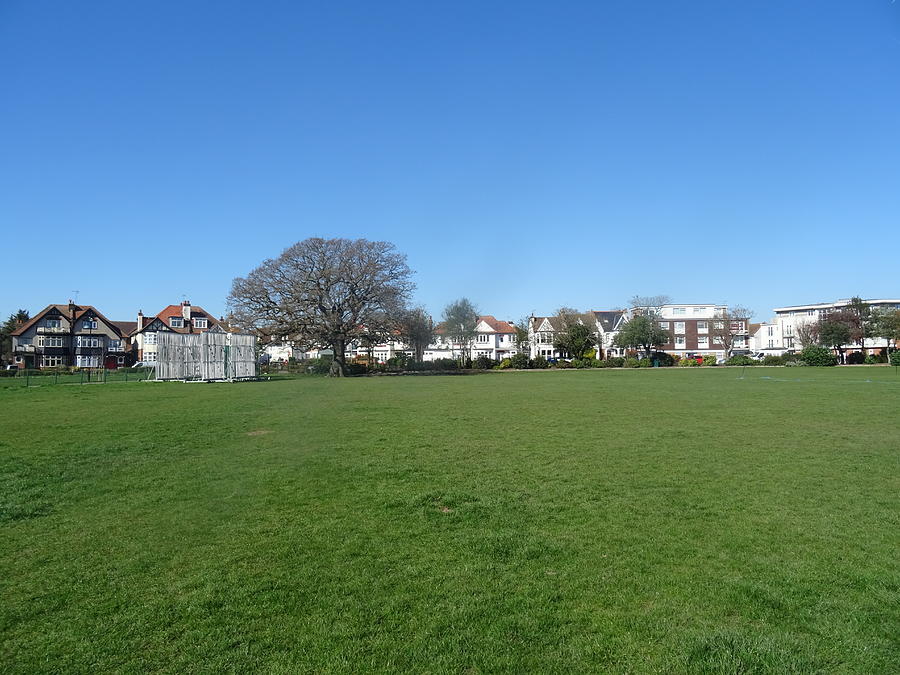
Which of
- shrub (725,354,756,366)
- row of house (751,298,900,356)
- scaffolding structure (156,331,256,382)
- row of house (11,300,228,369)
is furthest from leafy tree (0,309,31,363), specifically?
row of house (751,298,900,356)

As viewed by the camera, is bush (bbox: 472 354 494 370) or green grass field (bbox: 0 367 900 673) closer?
green grass field (bbox: 0 367 900 673)

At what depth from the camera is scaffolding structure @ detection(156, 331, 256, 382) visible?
46.2m

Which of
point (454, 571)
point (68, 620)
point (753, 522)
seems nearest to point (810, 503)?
point (753, 522)

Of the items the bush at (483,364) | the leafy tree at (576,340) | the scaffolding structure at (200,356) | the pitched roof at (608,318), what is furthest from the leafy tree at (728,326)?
the scaffolding structure at (200,356)

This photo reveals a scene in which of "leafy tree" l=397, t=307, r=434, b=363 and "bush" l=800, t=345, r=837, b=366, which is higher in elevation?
"leafy tree" l=397, t=307, r=434, b=363

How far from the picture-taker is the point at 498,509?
8.09 metres

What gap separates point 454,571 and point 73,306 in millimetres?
97131

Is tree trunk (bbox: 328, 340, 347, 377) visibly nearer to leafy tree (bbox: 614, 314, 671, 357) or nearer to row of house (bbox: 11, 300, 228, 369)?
row of house (bbox: 11, 300, 228, 369)

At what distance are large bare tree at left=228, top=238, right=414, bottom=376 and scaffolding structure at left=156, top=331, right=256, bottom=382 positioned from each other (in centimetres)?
917

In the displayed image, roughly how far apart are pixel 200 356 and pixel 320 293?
47.8 feet

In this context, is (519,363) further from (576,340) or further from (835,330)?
(835,330)

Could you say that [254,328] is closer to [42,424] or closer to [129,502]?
[42,424]

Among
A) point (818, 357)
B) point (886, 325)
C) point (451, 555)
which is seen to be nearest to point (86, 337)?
point (451, 555)

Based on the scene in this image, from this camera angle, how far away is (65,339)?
83.6 meters
